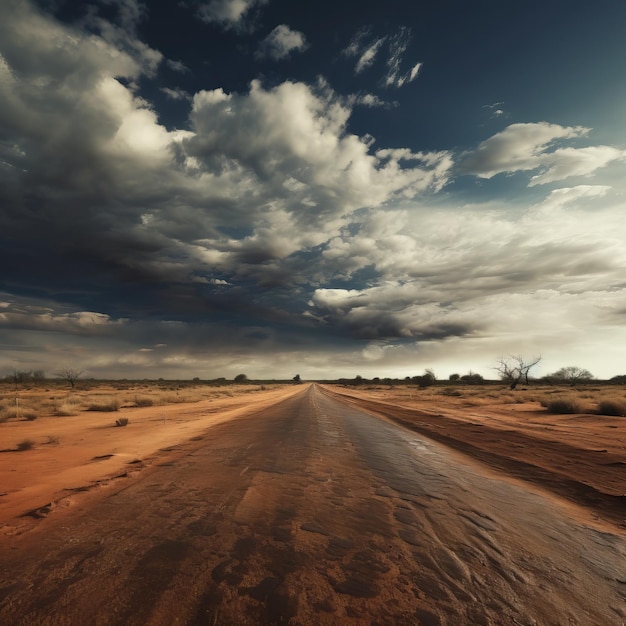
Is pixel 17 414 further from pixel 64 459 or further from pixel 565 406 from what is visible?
pixel 565 406

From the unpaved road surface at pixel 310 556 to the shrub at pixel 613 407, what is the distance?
1691cm

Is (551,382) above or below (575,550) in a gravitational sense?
above

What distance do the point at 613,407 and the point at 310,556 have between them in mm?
22482

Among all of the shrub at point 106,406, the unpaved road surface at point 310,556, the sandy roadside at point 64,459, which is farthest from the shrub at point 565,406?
the shrub at point 106,406

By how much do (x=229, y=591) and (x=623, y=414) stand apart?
23.5 meters

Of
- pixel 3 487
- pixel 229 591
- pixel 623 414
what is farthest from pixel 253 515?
pixel 623 414

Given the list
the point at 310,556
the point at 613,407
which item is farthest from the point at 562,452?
the point at 613,407

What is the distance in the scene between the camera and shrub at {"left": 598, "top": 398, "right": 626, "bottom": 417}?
18.8 metres

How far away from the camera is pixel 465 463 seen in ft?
30.3

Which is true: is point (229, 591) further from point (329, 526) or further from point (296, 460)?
point (296, 460)

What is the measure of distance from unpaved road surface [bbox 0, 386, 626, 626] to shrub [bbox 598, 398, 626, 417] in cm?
1691

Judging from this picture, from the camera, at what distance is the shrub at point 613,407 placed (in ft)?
61.6

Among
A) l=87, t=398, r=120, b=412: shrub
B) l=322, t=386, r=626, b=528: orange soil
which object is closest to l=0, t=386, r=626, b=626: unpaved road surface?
l=322, t=386, r=626, b=528: orange soil

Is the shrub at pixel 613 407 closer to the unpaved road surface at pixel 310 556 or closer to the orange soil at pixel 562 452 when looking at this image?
the orange soil at pixel 562 452
